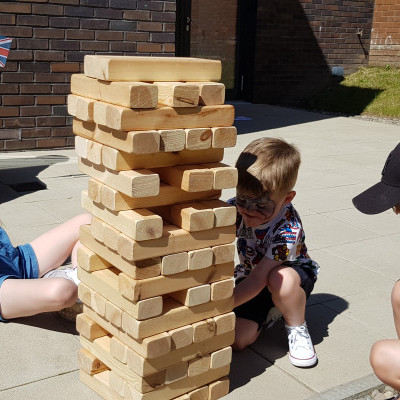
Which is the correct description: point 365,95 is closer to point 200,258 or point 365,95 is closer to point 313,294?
point 313,294

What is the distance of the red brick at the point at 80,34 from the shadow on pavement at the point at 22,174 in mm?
1491

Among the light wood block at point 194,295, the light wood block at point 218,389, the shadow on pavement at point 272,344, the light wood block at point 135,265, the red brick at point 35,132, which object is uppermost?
the light wood block at point 135,265

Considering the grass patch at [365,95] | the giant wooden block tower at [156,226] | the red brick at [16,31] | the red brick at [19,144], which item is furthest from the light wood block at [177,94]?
the grass patch at [365,95]

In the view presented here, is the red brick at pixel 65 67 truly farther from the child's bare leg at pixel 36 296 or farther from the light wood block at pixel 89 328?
the light wood block at pixel 89 328

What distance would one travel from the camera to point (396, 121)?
11.3 meters

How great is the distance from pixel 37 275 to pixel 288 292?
150 centimetres

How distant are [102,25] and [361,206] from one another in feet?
20.1

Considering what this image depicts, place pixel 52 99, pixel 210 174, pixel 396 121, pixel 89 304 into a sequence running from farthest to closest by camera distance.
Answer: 1. pixel 396 121
2. pixel 52 99
3. pixel 89 304
4. pixel 210 174

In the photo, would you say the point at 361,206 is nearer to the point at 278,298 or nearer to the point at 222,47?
the point at 278,298

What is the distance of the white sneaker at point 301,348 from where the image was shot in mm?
3072

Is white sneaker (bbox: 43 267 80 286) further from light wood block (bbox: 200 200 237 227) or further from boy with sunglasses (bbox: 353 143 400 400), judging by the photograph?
boy with sunglasses (bbox: 353 143 400 400)

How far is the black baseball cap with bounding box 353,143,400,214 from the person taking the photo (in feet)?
8.23

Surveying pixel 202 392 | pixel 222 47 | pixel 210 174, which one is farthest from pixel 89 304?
pixel 222 47

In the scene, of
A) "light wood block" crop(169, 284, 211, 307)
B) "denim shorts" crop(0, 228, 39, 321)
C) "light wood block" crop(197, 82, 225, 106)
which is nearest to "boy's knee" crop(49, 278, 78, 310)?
"denim shorts" crop(0, 228, 39, 321)
